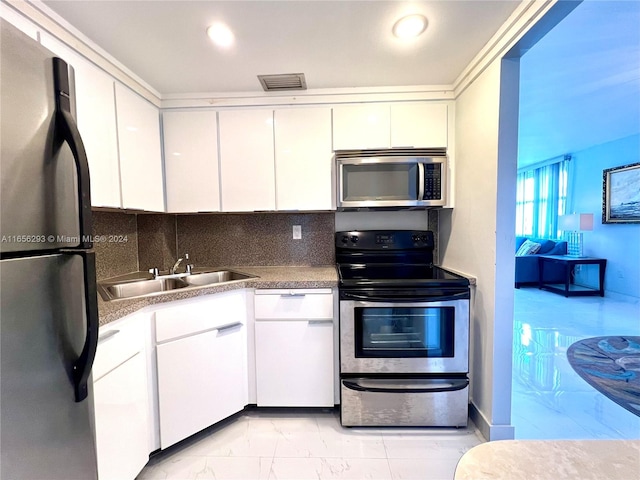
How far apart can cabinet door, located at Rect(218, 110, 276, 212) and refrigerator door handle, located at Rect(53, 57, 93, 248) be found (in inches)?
48.7

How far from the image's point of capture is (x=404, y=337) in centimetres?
171

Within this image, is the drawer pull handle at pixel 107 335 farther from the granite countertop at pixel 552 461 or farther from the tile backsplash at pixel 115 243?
the granite countertop at pixel 552 461

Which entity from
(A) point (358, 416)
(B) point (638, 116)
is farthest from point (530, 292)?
(A) point (358, 416)

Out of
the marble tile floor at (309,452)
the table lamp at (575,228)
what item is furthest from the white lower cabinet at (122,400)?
the table lamp at (575,228)

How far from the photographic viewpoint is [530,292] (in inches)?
199

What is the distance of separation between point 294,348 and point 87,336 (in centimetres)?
115

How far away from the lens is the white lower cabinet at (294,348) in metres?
1.75

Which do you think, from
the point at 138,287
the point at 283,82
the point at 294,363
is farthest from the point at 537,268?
Answer: the point at 138,287

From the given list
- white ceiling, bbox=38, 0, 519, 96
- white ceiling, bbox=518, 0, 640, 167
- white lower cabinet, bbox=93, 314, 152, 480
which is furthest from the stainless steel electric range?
white ceiling, bbox=518, 0, 640, 167

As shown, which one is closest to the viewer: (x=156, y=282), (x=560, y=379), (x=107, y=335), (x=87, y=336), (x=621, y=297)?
(x=87, y=336)

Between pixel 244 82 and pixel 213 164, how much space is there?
0.59 meters

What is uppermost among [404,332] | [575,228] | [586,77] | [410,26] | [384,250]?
[586,77]

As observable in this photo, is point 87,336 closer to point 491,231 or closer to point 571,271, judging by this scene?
point 491,231

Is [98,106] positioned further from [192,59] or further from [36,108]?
[36,108]
